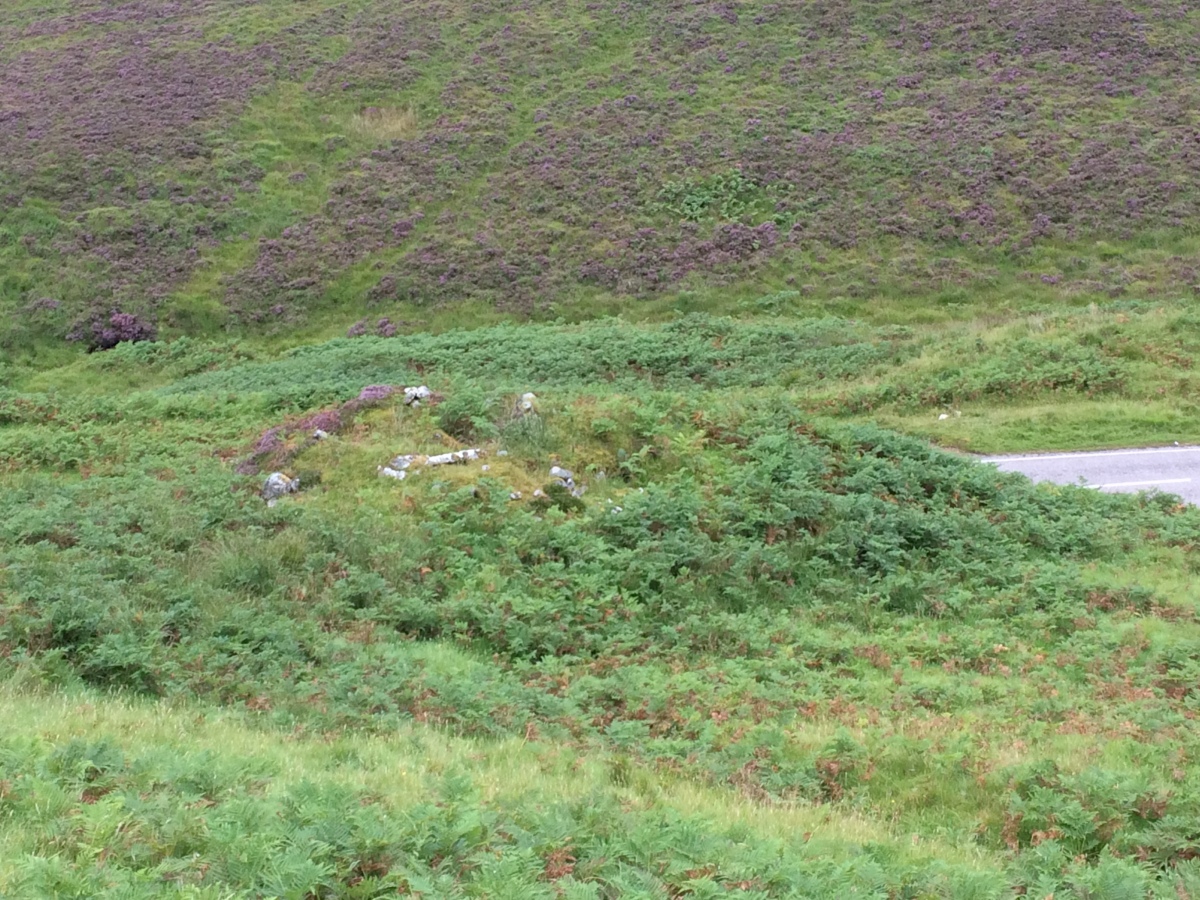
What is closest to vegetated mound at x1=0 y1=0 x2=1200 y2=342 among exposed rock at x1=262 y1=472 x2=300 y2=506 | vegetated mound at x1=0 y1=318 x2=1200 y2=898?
vegetated mound at x1=0 y1=318 x2=1200 y2=898

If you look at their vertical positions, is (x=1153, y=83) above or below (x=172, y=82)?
below

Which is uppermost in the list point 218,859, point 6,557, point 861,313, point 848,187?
point 218,859

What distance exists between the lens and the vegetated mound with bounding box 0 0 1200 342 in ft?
123

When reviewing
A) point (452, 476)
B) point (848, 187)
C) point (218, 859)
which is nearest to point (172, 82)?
point (848, 187)

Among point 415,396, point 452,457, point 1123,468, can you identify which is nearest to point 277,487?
point 452,457

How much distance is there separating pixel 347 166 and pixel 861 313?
91.5 feet

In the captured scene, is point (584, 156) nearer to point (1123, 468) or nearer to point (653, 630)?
point (1123, 468)

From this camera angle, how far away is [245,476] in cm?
1652

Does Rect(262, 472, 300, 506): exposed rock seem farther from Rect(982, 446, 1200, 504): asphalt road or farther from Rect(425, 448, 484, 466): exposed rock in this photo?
Rect(982, 446, 1200, 504): asphalt road

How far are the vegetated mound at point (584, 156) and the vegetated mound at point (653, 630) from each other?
19549 millimetres

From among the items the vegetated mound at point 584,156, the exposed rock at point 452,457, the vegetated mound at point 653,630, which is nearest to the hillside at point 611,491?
the vegetated mound at point 653,630

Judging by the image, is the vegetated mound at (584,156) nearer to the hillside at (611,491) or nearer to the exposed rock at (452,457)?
the hillside at (611,491)

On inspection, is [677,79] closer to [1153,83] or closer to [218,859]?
[1153,83]

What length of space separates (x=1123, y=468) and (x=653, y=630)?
13.8 m
